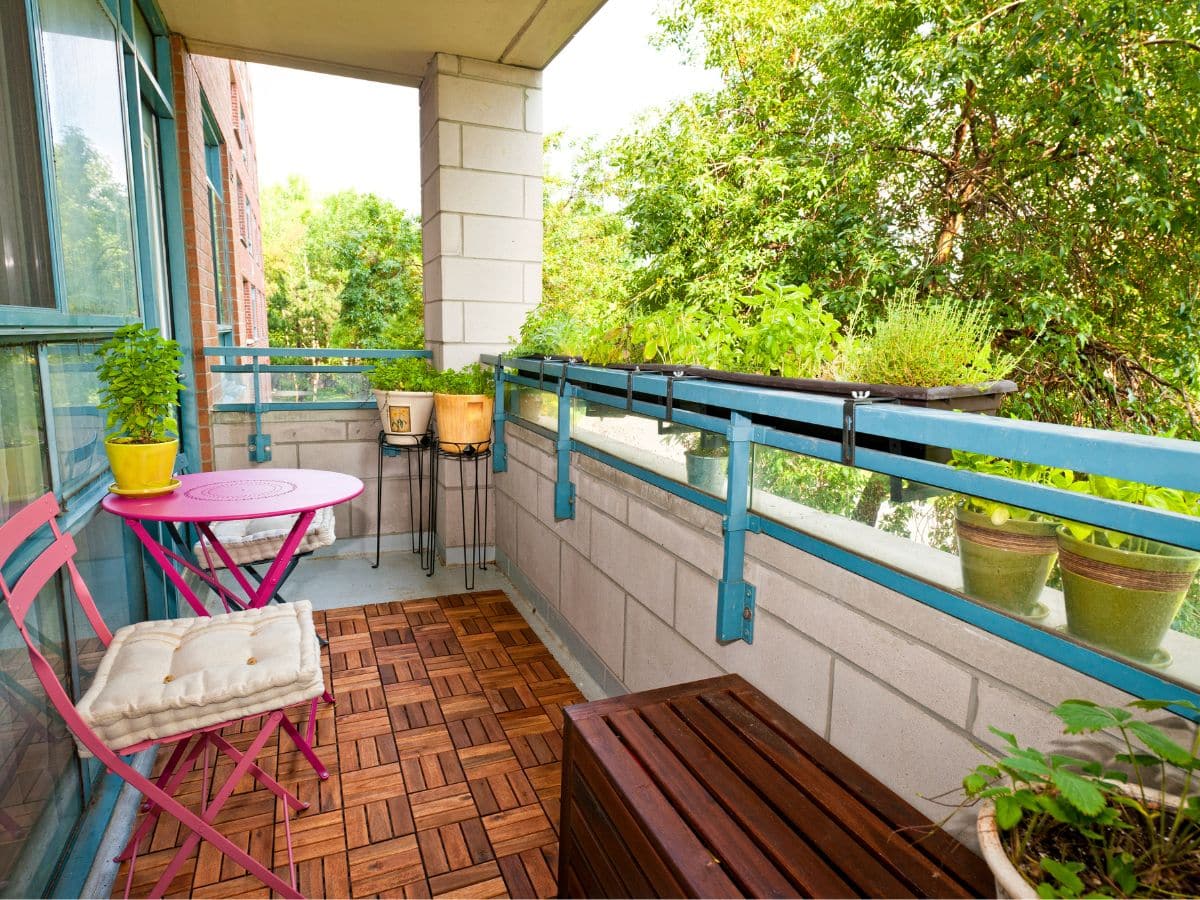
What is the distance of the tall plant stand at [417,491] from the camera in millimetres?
3804

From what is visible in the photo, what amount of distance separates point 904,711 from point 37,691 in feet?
5.96

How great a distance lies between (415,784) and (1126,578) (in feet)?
6.27

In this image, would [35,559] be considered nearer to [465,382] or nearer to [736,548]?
[736,548]

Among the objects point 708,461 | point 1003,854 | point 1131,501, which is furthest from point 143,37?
point 1003,854

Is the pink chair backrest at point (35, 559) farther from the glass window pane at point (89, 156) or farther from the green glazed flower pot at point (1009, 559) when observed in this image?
the green glazed flower pot at point (1009, 559)

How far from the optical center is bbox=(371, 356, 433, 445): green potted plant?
3678mm

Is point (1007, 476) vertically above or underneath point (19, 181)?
underneath

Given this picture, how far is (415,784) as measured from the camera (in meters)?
2.09

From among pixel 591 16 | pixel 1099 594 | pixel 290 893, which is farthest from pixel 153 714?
pixel 591 16

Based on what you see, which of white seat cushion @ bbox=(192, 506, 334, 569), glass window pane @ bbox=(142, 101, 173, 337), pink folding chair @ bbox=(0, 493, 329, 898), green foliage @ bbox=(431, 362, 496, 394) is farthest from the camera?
green foliage @ bbox=(431, 362, 496, 394)

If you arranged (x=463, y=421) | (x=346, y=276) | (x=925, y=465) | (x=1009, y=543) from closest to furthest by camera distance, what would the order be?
(x=1009, y=543) → (x=925, y=465) → (x=463, y=421) → (x=346, y=276)

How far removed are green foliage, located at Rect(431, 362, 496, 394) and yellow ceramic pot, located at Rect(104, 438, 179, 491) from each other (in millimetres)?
1566

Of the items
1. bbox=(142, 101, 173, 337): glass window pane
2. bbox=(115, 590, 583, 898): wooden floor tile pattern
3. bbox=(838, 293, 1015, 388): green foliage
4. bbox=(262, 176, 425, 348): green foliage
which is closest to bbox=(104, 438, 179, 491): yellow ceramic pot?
bbox=(115, 590, 583, 898): wooden floor tile pattern

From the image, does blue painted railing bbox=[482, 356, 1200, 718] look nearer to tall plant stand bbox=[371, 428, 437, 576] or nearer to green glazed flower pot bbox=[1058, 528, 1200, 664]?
green glazed flower pot bbox=[1058, 528, 1200, 664]
